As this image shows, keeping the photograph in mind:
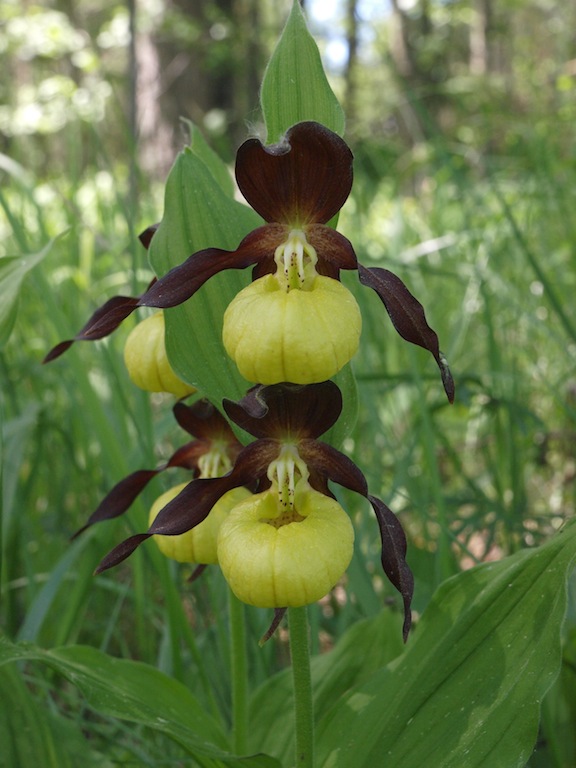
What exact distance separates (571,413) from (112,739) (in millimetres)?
1139

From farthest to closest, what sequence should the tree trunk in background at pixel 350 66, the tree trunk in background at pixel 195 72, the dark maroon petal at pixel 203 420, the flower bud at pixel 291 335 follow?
1. the tree trunk in background at pixel 350 66
2. the tree trunk in background at pixel 195 72
3. the dark maroon petal at pixel 203 420
4. the flower bud at pixel 291 335

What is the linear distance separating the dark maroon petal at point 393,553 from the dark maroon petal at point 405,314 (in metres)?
0.20

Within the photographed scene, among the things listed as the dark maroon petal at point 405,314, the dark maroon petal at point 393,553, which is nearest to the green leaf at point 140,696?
the dark maroon petal at point 393,553

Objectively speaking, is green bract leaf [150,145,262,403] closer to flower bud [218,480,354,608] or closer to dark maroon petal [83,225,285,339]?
dark maroon petal [83,225,285,339]

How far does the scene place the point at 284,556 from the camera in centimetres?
90

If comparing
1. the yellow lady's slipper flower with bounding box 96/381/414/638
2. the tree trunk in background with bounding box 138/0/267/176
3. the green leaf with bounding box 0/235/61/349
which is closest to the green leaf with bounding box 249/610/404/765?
the yellow lady's slipper flower with bounding box 96/381/414/638

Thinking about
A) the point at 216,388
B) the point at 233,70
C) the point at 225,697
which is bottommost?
the point at 225,697

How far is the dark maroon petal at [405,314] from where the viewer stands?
0.94 meters

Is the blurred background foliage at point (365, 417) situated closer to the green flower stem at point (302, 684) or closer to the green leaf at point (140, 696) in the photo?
the green leaf at point (140, 696)

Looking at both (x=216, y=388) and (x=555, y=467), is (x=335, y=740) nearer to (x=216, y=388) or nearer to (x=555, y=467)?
(x=216, y=388)

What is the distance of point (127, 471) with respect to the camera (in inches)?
58.2

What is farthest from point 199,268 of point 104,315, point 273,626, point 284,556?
point 273,626

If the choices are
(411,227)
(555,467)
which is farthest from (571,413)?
(411,227)

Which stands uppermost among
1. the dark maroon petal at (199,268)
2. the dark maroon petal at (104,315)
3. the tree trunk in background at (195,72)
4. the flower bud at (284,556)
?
the tree trunk in background at (195,72)
